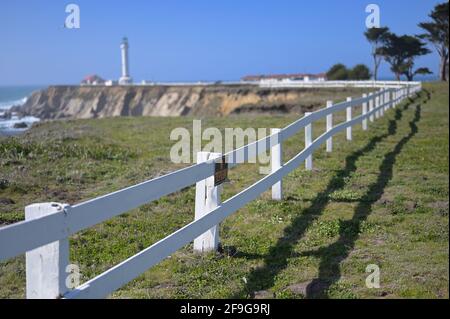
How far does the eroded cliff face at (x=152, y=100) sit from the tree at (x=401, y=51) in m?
6.68

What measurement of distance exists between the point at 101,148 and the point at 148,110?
72.6m

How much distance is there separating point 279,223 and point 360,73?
6769 cm

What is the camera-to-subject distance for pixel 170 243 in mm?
4746

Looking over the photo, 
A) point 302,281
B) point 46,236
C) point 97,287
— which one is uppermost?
point 46,236

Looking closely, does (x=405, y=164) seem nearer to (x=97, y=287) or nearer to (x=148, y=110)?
(x=97, y=287)

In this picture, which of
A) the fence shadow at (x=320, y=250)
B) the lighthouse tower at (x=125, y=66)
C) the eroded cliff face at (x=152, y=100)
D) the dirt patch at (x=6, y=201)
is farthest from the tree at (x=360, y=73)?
the dirt patch at (x=6, y=201)

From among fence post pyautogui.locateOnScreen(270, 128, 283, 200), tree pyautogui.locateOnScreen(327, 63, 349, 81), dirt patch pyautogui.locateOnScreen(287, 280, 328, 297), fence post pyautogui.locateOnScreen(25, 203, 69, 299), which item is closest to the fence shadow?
dirt patch pyautogui.locateOnScreen(287, 280, 328, 297)

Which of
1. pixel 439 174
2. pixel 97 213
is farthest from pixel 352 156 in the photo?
A: pixel 97 213

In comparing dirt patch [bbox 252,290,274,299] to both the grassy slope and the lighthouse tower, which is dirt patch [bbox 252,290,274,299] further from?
the lighthouse tower

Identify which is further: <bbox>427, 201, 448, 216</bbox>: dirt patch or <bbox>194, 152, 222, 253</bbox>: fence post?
<bbox>427, 201, 448, 216</bbox>: dirt patch

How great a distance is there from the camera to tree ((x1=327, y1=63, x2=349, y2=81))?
75.1 meters

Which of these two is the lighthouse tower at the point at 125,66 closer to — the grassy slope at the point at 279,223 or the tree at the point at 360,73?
the tree at the point at 360,73

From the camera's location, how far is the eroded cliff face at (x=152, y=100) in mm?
61366

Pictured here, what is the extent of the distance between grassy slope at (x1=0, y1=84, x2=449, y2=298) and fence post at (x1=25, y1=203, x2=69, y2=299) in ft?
4.71
